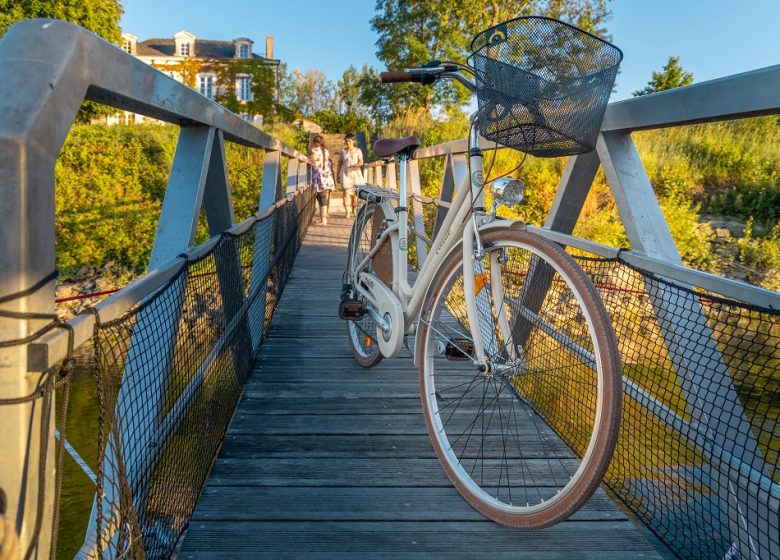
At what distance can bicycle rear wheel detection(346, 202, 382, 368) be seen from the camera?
3.35m

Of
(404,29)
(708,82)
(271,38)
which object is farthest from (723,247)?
(271,38)

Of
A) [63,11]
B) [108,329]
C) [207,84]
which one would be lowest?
[108,329]

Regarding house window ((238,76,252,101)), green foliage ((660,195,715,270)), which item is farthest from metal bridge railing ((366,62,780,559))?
house window ((238,76,252,101))

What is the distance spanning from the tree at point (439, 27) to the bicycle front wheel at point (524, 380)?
3246 centimetres

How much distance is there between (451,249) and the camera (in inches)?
86.6

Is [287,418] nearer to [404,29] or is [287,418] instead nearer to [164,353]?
[164,353]

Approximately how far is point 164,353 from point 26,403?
715 mm

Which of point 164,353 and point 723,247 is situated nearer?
point 164,353

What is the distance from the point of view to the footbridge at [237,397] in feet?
3.33

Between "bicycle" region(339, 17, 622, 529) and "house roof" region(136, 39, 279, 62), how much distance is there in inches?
Answer: 2130

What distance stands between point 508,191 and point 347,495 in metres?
1.12

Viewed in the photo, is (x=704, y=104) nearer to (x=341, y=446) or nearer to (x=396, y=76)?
(x=396, y=76)

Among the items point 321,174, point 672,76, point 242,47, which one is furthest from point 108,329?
point 242,47

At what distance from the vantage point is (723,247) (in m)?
11.1
